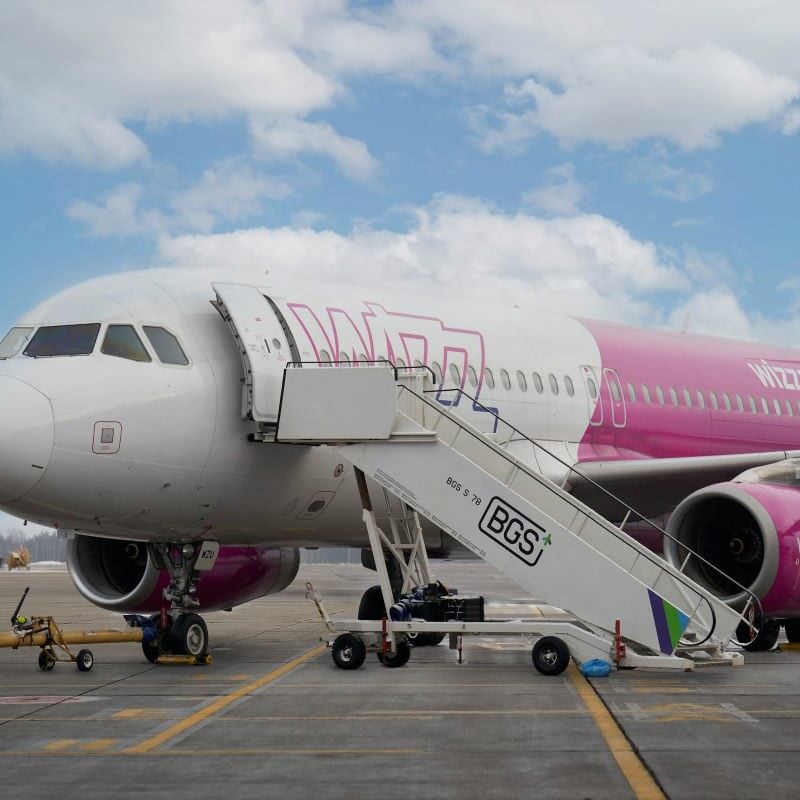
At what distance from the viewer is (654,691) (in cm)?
1062

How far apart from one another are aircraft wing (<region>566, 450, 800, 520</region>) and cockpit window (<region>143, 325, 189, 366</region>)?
202 inches

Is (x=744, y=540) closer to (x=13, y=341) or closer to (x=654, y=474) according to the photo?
(x=654, y=474)

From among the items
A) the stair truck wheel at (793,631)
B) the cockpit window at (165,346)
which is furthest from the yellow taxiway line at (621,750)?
the stair truck wheel at (793,631)

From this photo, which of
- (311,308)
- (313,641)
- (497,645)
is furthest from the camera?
(313,641)

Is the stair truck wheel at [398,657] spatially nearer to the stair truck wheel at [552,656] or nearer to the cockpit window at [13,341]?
the stair truck wheel at [552,656]

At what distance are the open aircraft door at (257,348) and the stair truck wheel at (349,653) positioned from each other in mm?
2285

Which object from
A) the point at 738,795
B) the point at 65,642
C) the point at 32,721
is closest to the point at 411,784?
the point at 738,795

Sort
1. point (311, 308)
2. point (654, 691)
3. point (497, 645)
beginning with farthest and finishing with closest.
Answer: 1. point (497, 645)
2. point (311, 308)
3. point (654, 691)

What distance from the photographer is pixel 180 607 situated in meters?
13.6

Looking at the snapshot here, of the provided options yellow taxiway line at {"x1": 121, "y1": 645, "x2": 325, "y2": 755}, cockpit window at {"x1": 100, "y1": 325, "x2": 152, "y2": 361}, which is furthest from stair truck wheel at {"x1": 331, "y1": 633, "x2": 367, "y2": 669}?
cockpit window at {"x1": 100, "y1": 325, "x2": 152, "y2": 361}

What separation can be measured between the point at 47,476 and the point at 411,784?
19.5ft

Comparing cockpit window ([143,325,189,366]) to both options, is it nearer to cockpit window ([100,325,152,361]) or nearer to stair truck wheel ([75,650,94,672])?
cockpit window ([100,325,152,361])

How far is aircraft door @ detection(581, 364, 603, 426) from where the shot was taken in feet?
53.7

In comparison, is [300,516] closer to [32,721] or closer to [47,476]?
[47,476]
